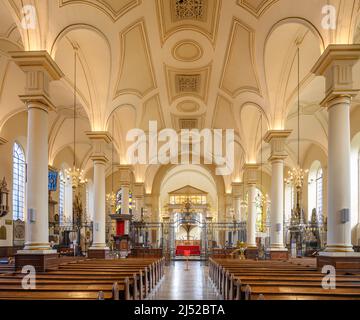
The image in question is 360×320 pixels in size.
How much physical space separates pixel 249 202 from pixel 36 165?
39.5ft

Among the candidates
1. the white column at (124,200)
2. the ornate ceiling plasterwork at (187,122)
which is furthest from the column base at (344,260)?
the ornate ceiling plasterwork at (187,122)

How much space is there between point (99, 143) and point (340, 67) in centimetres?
880

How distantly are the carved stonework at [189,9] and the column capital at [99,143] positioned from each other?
15.4 feet

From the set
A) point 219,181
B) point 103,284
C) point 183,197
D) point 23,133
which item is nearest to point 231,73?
point 23,133

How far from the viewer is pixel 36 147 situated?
29.9ft

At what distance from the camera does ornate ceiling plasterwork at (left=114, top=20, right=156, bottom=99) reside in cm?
1285

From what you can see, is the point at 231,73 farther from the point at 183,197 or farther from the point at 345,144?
the point at 183,197

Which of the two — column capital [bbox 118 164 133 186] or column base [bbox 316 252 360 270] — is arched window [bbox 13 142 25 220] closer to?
column capital [bbox 118 164 133 186]

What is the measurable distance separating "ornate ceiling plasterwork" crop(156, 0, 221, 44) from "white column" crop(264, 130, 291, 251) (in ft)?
12.8

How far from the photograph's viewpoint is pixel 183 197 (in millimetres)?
38219

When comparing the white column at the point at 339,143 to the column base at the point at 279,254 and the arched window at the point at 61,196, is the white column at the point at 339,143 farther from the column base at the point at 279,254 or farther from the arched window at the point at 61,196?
the arched window at the point at 61,196

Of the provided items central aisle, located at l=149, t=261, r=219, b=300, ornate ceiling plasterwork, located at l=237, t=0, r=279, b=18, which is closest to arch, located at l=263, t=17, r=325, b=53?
ornate ceiling plasterwork, located at l=237, t=0, r=279, b=18

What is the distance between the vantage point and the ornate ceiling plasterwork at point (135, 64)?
1285 centimetres

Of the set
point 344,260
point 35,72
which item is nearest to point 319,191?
point 344,260
